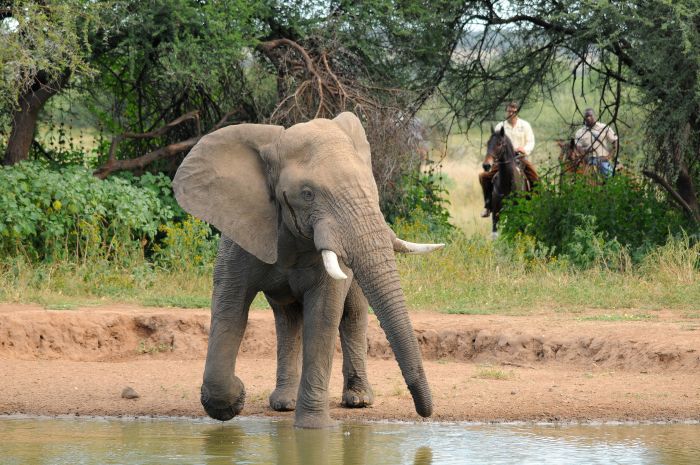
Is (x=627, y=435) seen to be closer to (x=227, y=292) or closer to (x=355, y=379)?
(x=355, y=379)

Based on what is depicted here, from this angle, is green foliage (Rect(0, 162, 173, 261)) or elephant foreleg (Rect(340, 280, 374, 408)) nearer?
elephant foreleg (Rect(340, 280, 374, 408))

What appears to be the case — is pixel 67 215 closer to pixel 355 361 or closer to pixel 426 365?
pixel 426 365

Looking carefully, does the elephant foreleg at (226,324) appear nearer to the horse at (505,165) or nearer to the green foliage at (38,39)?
the green foliage at (38,39)

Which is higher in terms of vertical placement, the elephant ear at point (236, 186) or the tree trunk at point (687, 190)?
the tree trunk at point (687, 190)

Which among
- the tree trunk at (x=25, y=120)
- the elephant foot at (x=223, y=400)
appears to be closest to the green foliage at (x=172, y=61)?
the tree trunk at (x=25, y=120)

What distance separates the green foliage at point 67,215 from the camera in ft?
40.2

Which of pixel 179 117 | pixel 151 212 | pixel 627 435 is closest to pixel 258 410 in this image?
pixel 627 435

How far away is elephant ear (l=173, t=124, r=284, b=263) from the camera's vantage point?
675 cm

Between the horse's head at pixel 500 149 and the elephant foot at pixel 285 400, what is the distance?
1072 cm

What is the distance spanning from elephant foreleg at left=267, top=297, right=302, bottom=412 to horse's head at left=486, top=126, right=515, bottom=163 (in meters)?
10.7

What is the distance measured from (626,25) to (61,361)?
7.57 metres

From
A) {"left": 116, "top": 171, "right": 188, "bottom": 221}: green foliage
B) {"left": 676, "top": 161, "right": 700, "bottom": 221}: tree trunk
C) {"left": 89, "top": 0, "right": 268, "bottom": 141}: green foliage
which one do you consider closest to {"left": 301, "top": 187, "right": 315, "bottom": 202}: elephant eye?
{"left": 89, "top": 0, "right": 268, "bottom": 141}: green foliage

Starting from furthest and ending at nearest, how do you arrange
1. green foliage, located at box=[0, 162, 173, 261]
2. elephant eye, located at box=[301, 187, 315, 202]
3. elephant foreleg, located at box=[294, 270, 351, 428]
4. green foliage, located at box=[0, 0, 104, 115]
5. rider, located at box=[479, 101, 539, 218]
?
rider, located at box=[479, 101, 539, 218]
green foliage, located at box=[0, 162, 173, 261]
green foliage, located at box=[0, 0, 104, 115]
elephant foreleg, located at box=[294, 270, 351, 428]
elephant eye, located at box=[301, 187, 315, 202]

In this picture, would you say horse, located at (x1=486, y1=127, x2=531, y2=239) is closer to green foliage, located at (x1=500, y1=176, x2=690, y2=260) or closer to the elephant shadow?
green foliage, located at (x1=500, y1=176, x2=690, y2=260)
